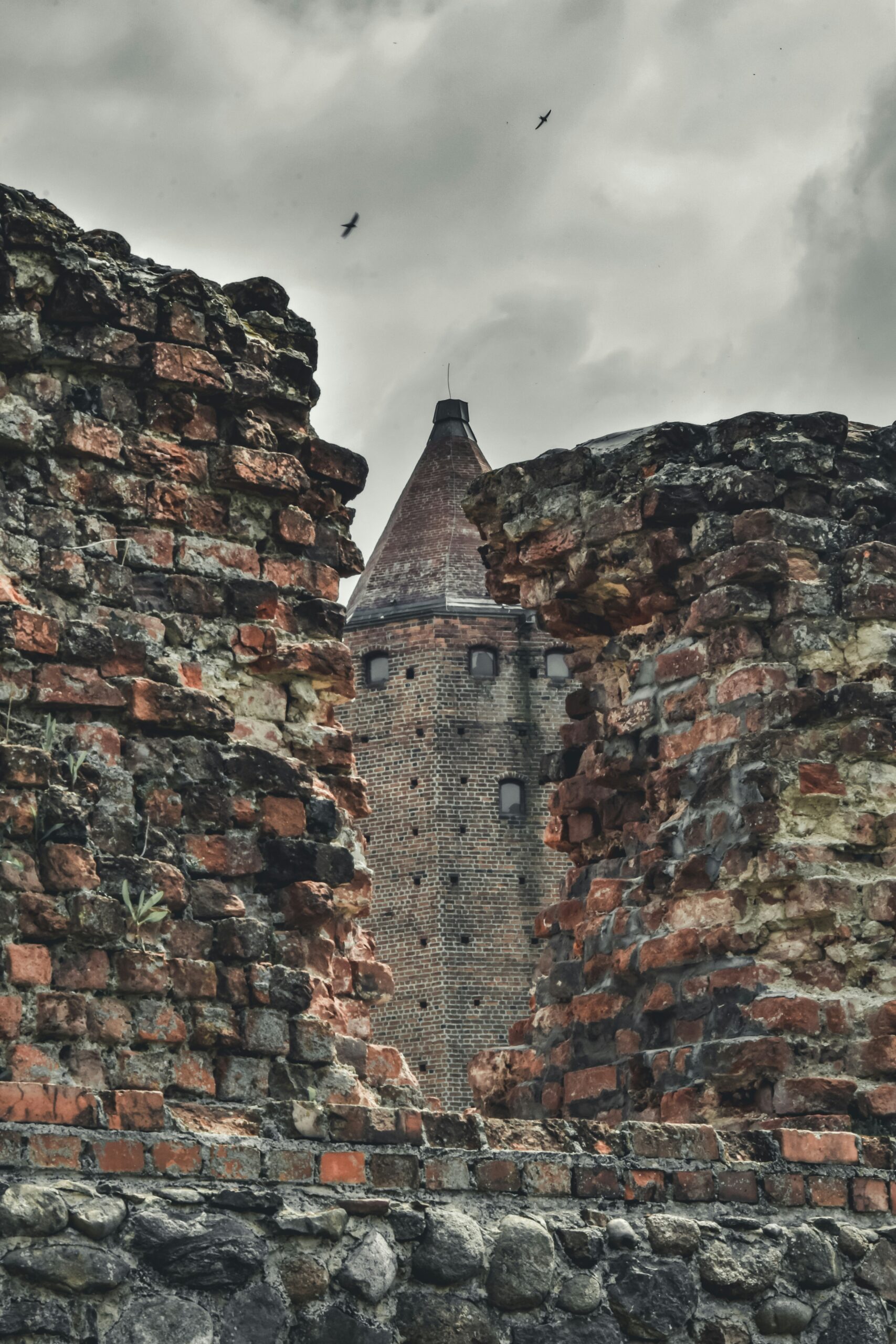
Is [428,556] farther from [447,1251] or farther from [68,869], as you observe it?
[447,1251]

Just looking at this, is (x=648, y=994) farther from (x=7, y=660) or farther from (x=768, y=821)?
(x=7, y=660)

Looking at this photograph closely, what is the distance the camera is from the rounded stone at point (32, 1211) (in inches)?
143

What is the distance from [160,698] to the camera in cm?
495

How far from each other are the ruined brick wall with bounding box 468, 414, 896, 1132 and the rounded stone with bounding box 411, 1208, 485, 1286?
1.47m

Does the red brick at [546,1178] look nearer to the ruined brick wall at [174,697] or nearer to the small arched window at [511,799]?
the ruined brick wall at [174,697]

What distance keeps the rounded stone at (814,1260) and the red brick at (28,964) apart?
185 cm

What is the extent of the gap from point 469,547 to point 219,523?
114ft

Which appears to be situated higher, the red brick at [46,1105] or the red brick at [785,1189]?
the red brick at [46,1105]

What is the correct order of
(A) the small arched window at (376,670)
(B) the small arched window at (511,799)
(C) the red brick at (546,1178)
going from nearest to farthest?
(C) the red brick at (546,1178)
(B) the small arched window at (511,799)
(A) the small arched window at (376,670)

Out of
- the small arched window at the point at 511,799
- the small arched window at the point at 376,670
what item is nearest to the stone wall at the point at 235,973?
the small arched window at the point at 511,799

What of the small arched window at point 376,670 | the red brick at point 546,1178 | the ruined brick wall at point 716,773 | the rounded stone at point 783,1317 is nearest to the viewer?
the red brick at point 546,1178

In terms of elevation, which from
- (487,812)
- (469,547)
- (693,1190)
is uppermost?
(469,547)

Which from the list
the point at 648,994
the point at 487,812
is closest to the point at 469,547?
the point at 487,812

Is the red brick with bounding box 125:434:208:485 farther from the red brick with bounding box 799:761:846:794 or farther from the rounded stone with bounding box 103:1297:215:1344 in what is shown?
the rounded stone with bounding box 103:1297:215:1344
